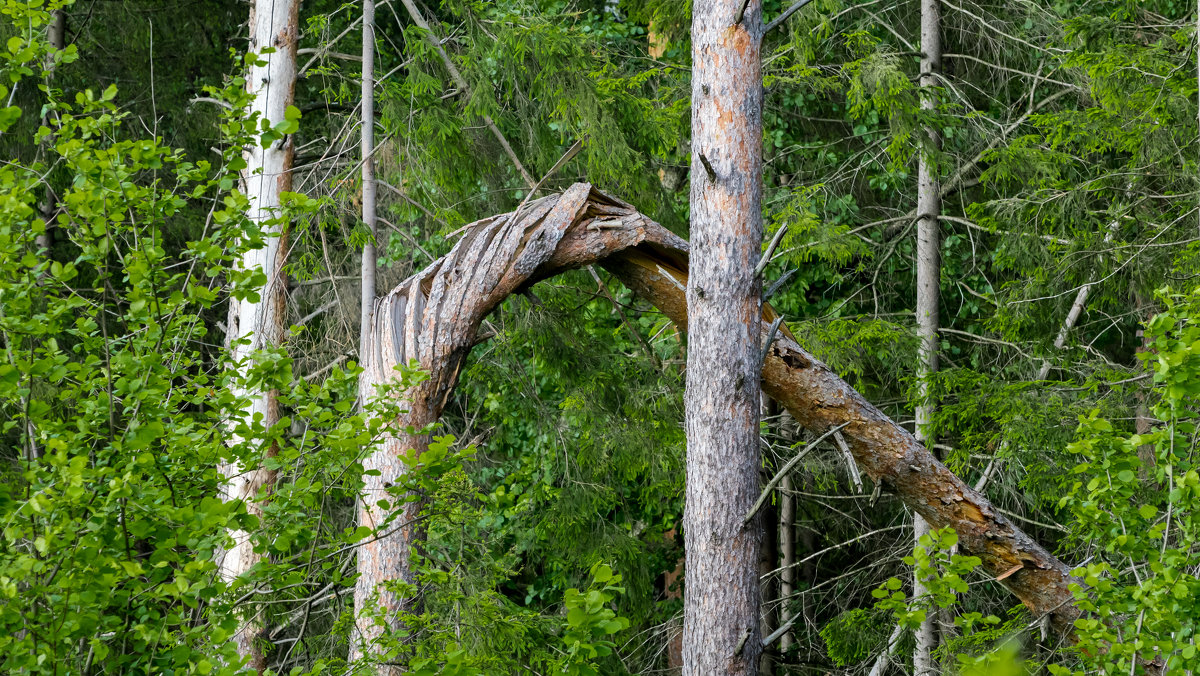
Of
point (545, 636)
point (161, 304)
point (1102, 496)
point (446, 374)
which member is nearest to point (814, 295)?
point (545, 636)

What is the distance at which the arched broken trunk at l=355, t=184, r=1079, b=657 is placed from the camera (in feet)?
17.8

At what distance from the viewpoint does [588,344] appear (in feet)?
25.4

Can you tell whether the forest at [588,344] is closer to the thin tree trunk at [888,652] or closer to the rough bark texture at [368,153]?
the rough bark texture at [368,153]

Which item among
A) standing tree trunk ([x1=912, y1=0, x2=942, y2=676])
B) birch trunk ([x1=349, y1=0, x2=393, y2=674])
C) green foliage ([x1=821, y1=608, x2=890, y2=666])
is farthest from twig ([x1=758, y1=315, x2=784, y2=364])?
green foliage ([x1=821, y1=608, x2=890, y2=666])

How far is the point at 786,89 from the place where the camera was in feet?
31.9

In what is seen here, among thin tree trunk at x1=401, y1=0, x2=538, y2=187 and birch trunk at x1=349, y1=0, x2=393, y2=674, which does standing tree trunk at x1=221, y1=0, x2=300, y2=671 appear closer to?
birch trunk at x1=349, y1=0, x2=393, y2=674

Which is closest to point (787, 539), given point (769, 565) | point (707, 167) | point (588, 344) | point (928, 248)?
point (769, 565)

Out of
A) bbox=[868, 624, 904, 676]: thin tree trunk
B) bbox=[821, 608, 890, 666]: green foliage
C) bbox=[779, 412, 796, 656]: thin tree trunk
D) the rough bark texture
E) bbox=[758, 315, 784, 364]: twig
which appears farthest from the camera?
bbox=[779, 412, 796, 656]: thin tree trunk

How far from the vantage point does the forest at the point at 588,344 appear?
282cm

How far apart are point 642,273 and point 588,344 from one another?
209 cm

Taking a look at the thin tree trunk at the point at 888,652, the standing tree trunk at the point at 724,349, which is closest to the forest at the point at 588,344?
the standing tree trunk at the point at 724,349

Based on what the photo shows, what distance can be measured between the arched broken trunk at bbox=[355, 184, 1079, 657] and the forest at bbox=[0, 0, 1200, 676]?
0.07 ft

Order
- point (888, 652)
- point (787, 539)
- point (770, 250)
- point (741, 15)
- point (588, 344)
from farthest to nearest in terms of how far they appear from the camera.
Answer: point (787, 539), point (588, 344), point (888, 652), point (741, 15), point (770, 250)

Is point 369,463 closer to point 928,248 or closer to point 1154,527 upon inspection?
point 1154,527
